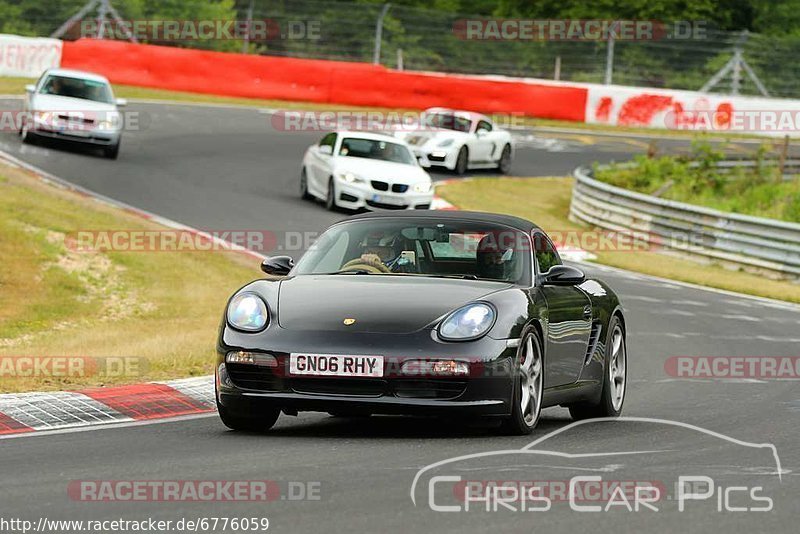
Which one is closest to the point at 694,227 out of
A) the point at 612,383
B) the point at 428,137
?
the point at 428,137

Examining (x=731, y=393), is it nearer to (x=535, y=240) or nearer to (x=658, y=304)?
(x=535, y=240)

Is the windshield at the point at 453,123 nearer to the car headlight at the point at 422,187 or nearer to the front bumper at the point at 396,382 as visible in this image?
the car headlight at the point at 422,187

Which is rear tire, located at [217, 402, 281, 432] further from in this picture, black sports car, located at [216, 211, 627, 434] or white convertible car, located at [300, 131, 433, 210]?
white convertible car, located at [300, 131, 433, 210]

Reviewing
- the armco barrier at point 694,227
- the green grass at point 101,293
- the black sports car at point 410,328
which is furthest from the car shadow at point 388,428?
the armco barrier at point 694,227

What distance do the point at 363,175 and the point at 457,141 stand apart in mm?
7903

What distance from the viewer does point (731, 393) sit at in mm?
11609

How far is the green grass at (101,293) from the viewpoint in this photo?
1302 cm

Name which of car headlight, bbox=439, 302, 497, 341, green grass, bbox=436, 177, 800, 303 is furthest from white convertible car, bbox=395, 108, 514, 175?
car headlight, bbox=439, 302, 497, 341

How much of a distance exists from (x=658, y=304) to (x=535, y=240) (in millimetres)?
10024

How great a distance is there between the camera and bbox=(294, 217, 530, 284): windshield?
9219mm

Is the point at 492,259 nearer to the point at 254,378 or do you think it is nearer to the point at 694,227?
the point at 254,378

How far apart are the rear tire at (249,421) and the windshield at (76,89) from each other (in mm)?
21487

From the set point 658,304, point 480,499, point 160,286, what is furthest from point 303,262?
point 658,304

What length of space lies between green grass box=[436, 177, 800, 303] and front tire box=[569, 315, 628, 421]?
11.6 metres
